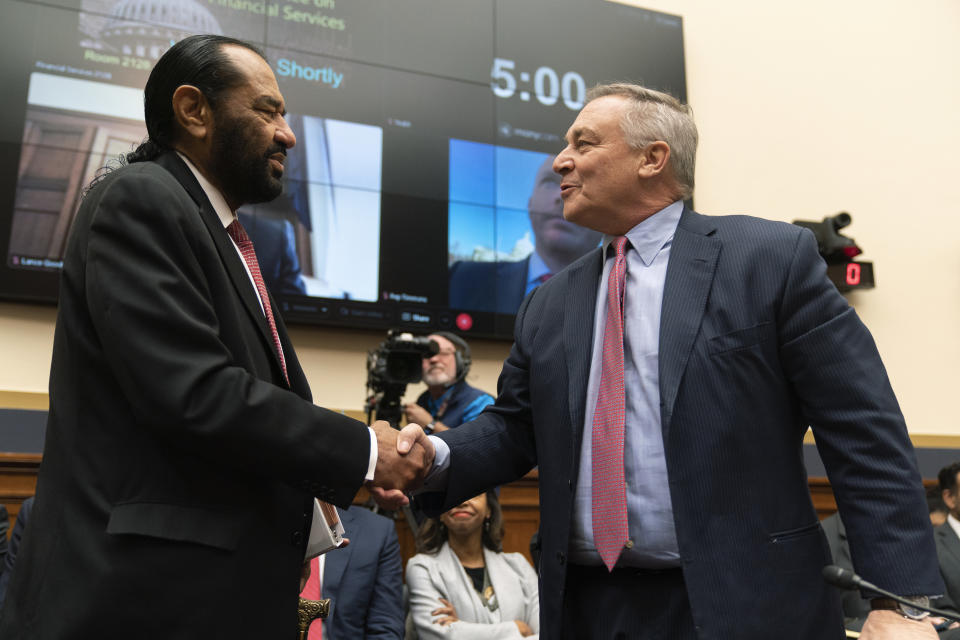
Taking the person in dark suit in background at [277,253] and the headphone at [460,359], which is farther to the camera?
the person in dark suit in background at [277,253]

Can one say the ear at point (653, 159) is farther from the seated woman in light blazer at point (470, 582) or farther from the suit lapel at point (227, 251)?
the seated woman in light blazer at point (470, 582)

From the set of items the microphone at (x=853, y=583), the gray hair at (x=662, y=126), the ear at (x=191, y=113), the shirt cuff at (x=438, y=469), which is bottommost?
the microphone at (x=853, y=583)

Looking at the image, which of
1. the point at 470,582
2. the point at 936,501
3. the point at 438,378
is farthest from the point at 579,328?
the point at 936,501

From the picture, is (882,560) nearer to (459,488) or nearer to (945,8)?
(459,488)

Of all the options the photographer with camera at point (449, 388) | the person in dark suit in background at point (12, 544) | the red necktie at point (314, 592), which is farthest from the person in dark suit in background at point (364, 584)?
the person in dark suit in background at point (12, 544)

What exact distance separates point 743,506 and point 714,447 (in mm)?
108

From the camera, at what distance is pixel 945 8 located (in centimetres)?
655

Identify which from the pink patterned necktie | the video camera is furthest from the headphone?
the pink patterned necktie

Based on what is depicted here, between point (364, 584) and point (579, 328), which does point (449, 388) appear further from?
point (579, 328)

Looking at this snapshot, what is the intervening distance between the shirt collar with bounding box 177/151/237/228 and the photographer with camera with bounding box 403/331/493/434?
1.93 m

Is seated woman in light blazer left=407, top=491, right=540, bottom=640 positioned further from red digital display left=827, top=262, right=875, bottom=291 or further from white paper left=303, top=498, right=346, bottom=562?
red digital display left=827, top=262, right=875, bottom=291

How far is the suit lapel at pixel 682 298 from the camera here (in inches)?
63.5

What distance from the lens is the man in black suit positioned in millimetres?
1262

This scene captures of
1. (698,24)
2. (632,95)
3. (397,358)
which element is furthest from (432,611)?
(698,24)
